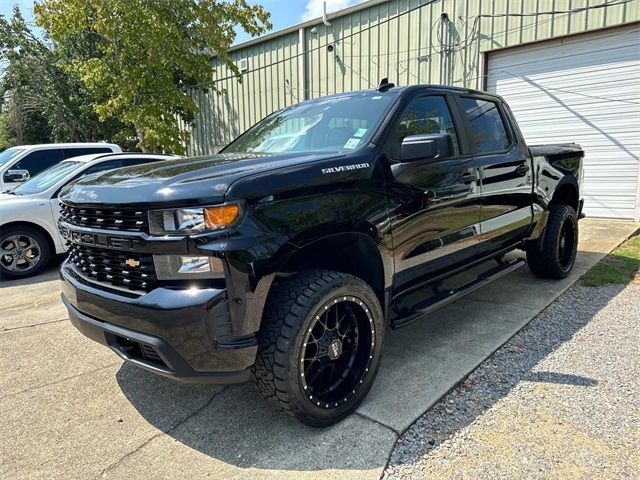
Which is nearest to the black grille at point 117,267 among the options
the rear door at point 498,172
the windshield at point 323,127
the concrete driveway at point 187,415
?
the concrete driveway at point 187,415

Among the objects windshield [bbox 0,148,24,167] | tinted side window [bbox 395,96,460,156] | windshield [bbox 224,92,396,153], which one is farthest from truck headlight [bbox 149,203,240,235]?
windshield [bbox 0,148,24,167]

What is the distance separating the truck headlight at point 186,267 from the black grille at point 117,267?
6cm

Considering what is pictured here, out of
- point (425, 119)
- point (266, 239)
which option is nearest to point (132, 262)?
point (266, 239)

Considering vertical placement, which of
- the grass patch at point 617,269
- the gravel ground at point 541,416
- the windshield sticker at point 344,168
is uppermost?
the windshield sticker at point 344,168

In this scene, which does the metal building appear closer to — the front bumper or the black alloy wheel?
the black alloy wheel

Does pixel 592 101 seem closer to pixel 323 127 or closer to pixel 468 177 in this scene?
pixel 468 177

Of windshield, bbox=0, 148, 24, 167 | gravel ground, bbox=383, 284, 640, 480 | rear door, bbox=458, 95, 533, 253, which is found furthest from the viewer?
windshield, bbox=0, 148, 24, 167

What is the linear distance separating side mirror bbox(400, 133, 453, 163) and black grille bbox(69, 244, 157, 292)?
1.64m

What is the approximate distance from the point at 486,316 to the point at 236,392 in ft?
7.85

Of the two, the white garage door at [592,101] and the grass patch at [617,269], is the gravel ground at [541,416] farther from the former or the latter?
the white garage door at [592,101]

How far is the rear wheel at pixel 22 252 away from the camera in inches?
243

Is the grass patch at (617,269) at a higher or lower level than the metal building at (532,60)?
lower

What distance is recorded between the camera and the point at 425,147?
9.39 ft

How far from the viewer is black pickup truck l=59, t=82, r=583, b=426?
2.23 m
